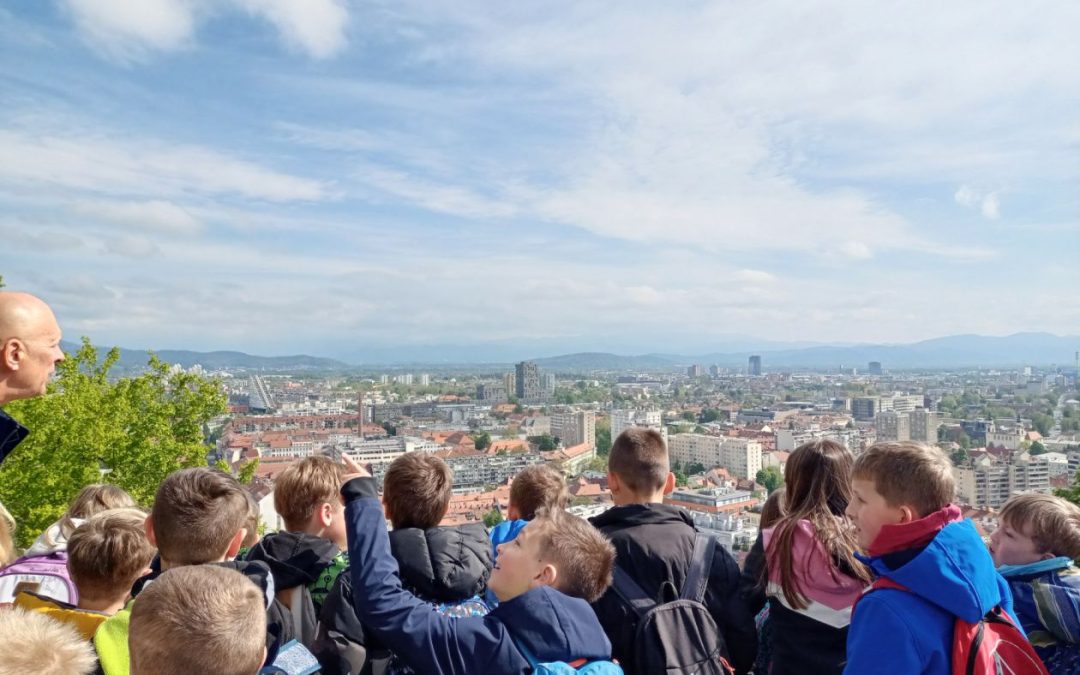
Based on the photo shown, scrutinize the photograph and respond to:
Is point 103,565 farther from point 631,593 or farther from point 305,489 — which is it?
point 631,593

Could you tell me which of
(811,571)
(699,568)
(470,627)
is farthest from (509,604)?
(811,571)

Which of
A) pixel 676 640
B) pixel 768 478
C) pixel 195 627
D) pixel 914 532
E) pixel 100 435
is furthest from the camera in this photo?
pixel 768 478

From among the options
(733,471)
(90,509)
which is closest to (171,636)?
(90,509)

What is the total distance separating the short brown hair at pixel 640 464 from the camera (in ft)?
8.03

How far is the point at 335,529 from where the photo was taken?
254 centimetres

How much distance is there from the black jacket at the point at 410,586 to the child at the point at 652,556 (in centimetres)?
38

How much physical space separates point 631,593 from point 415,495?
677mm

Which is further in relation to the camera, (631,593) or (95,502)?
(95,502)

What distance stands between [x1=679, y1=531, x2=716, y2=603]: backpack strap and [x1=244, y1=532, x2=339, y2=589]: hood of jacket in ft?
3.46

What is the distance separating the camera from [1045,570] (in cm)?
216

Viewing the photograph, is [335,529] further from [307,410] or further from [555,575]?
[307,410]

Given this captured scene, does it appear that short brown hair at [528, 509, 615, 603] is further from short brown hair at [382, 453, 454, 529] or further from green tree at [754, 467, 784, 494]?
green tree at [754, 467, 784, 494]

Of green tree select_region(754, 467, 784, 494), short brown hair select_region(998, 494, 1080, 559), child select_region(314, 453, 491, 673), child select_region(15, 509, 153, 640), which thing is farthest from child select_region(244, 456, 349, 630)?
green tree select_region(754, 467, 784, 494)

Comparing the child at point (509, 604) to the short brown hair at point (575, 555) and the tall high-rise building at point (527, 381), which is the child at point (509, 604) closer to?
the short brown hair at point (575, 555)
